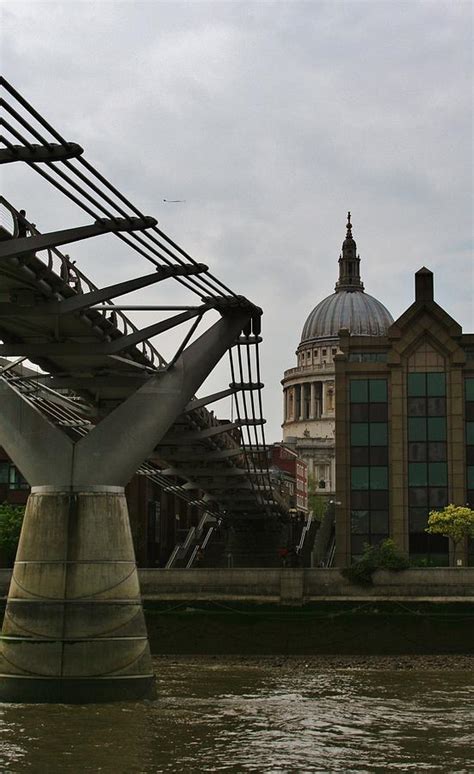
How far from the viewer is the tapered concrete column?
3244cm

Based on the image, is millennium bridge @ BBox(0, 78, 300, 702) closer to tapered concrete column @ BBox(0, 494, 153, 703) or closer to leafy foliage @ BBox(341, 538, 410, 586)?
tapered concrete column @ BBox(0, 494, 153, 703)

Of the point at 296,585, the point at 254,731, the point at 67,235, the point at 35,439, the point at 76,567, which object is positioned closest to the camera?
the point at 67,235

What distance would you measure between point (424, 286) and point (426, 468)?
31.6 ft

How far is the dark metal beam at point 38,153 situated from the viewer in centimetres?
2330

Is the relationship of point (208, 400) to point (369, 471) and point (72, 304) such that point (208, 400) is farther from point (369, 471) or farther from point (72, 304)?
point (369, 471)

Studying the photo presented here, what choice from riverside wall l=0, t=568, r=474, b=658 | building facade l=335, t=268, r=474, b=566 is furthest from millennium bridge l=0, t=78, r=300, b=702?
building facade l=335, t=268, r=474, b=566

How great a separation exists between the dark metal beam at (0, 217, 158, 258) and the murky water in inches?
370

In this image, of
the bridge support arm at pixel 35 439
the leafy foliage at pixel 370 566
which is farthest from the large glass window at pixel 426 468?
the bridge support arm at pixel 35 439

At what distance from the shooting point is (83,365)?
117 feet

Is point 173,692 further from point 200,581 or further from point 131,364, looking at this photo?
point 200,581

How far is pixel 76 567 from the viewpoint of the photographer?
108 feet

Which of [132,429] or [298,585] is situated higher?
[132,429]

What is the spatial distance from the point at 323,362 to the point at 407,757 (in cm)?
17246

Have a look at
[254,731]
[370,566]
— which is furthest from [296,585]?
[254,731]
